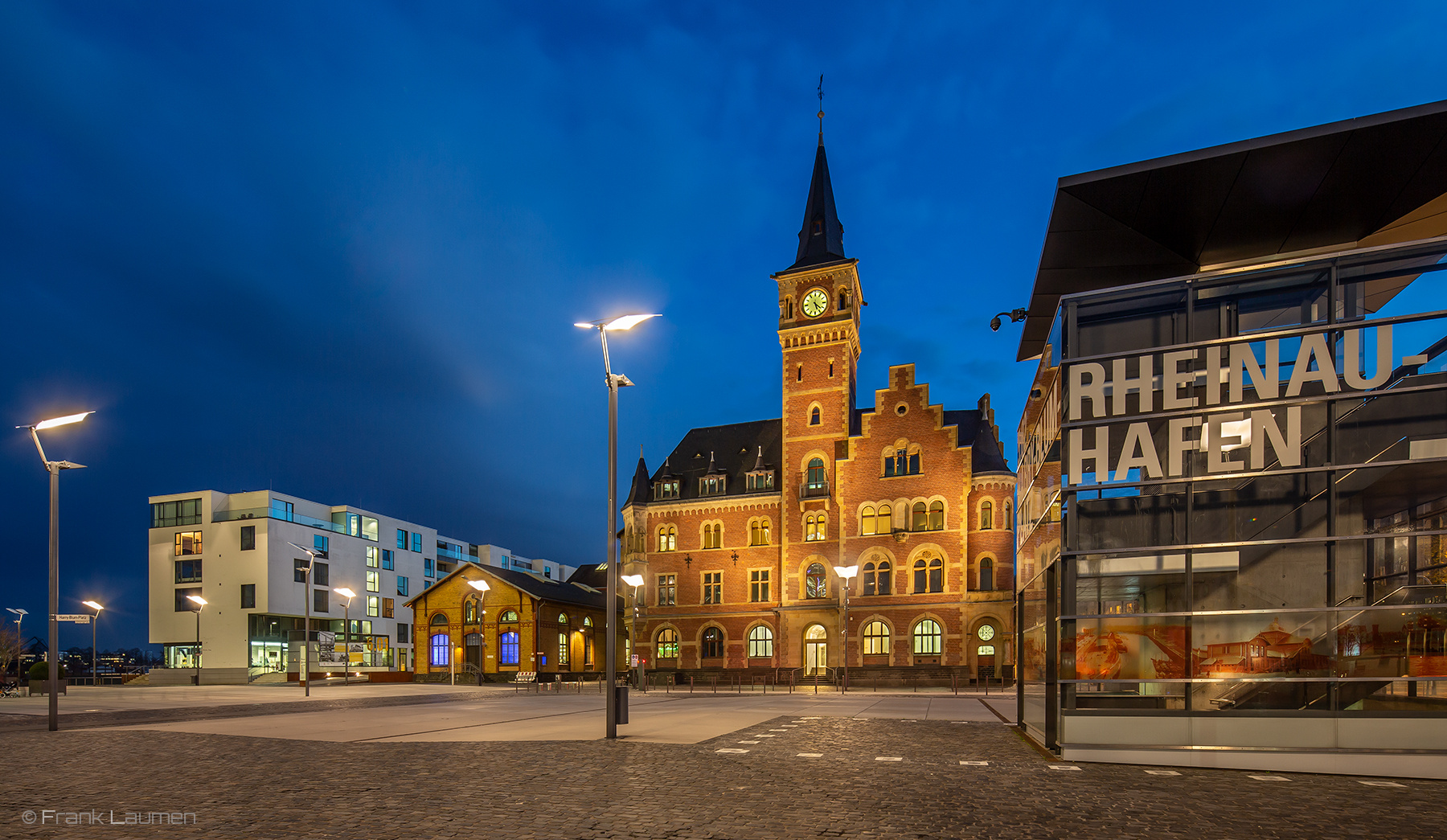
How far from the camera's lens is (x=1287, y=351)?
42.9 feet

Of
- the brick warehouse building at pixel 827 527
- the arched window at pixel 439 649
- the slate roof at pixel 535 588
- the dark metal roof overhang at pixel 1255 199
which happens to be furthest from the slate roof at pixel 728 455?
the dark metal roof overhang at pixel 1255 199

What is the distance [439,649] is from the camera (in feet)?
183

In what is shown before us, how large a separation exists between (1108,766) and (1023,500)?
846cm

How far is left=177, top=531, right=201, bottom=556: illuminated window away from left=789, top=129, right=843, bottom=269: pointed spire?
5649 centimetres

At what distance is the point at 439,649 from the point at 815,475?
1118 inches

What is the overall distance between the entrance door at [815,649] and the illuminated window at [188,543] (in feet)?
179

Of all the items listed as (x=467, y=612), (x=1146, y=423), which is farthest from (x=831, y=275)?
(x=1146, y=423)

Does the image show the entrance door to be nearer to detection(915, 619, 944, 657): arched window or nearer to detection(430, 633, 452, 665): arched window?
detection(915, 619, 944, 657): arched window

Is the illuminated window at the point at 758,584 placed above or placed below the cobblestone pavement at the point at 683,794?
below

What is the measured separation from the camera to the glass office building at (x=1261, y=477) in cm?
1195

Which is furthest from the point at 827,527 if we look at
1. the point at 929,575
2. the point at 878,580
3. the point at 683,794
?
the point at 683,794

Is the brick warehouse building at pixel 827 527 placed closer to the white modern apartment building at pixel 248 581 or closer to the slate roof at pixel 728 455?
the slate roof at pixel 728 455

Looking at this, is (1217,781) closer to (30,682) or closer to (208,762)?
(208,762)

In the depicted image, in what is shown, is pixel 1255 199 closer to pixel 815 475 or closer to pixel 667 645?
pixel 815 475
